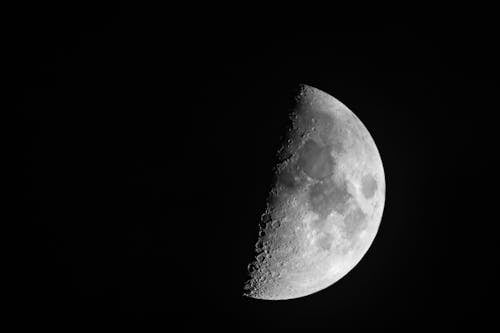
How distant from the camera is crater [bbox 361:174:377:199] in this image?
398 cm

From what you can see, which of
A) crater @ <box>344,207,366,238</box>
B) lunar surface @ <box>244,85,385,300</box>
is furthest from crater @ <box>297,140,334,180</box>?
crater @ <box>344,207,366,238</box>

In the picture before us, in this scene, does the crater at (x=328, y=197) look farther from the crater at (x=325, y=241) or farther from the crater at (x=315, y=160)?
the crater at (x=325, y=241)

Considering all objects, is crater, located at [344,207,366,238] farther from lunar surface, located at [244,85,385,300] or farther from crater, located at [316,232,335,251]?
crater, located at [316,232,335,251]

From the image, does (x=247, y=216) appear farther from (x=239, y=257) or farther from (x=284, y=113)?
(x=284, y=113)

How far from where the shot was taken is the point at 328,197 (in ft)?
11.9

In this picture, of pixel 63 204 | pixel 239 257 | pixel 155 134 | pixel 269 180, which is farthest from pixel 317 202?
pixel 63 204

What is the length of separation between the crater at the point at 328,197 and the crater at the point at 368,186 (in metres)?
0.30

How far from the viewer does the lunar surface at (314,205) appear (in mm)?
3555

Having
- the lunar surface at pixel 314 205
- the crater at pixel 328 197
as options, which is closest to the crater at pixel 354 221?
the lunar surface at pixel 314 205

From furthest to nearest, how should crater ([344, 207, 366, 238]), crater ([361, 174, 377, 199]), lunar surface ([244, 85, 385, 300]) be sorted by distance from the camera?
1. crater ([361, 174, 377, 199])
2. crater ([344, 207, 366, 238])
3. lunar surface ([244, 85, 385, 300])

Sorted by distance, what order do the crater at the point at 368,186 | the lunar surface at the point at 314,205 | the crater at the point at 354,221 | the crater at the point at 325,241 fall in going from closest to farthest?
1. the lunar surface at the point at 314,205
2. the crater at the point at 325,241
3. the crater at the point at 354,221
4. the crater at the point at 368,186

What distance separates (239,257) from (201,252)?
14.7 inches

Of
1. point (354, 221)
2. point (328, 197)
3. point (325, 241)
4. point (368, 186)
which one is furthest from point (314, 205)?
point (368, 186)

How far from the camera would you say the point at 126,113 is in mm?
3332
